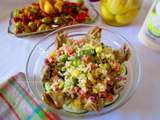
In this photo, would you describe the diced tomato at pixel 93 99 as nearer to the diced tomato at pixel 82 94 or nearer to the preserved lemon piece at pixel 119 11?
the diced tomato at pixel 82 94

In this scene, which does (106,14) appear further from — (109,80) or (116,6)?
(109,80)

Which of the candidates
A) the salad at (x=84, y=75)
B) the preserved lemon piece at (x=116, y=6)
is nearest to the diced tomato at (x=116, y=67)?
the salad at (x=84, y=75)

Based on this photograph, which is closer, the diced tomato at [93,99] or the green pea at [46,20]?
the diced tomato at [93,99]

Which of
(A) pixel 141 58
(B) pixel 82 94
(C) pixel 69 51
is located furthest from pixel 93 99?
(A) pixel 141 58

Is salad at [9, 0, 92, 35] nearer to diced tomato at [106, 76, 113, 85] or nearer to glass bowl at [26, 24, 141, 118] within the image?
glass bowl at [26, 24, 141, 118]

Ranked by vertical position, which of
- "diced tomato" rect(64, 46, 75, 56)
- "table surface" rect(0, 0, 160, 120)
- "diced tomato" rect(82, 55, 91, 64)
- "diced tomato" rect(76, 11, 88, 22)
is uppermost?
"diced tomato" rect(76, 11, 88, 22)

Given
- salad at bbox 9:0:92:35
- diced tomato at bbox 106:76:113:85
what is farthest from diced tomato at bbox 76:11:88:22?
diced tomato at bbox 106:76:113:85

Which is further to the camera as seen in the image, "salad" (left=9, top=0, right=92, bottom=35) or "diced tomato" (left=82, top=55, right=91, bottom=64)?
"salad" (left=9, top=0, right=92, bottom=35)
